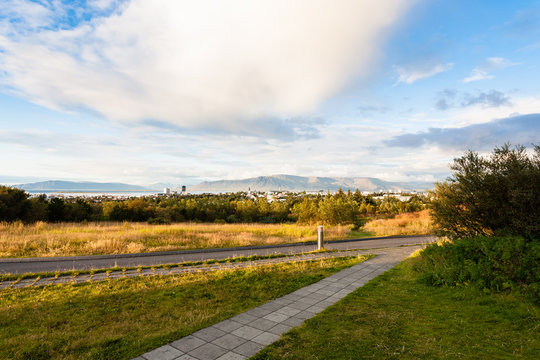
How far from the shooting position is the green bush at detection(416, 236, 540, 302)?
6.48m

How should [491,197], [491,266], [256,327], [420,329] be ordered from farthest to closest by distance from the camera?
[491,197] < [491,266] < [256,327] < [420,329]

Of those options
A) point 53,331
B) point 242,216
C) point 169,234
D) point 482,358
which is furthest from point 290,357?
point 242,216

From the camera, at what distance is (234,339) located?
15.5 ft

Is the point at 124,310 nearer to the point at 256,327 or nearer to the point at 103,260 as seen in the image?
the point at 256,327

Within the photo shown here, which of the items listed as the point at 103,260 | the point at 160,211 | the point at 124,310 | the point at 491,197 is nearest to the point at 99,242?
the point at 103,260

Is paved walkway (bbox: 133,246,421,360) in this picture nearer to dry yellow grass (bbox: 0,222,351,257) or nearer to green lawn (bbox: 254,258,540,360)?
green lawn (bbox: 254,258,540,360)

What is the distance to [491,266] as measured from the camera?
7105mm

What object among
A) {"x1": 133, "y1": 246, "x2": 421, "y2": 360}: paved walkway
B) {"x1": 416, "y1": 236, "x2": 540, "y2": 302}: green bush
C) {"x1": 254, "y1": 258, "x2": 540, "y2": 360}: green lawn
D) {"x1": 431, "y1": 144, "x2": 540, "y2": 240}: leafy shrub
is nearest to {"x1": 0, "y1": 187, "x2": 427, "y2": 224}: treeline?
{"x1": 431, "y1": 144, "x2": 540, "y2": 240}: leafy shrub

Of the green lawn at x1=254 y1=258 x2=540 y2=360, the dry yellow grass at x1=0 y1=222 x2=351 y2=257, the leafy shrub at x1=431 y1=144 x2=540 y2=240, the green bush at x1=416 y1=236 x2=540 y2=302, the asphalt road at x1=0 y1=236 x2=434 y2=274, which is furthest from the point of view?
the dry yellow grass at x1=0 y1=222 x2=351 y2=257

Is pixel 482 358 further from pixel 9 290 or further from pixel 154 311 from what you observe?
pixel 9 290

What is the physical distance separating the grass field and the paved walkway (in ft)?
0.82

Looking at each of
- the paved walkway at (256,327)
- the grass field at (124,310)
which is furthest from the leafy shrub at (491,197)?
the grass field at (124,310)

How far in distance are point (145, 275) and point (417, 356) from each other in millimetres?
8142

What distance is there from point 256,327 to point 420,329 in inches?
120
